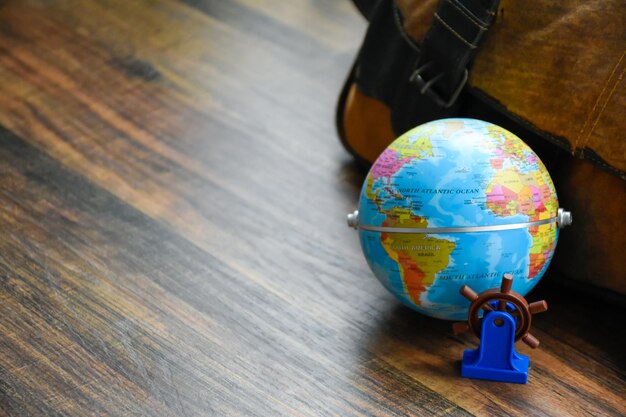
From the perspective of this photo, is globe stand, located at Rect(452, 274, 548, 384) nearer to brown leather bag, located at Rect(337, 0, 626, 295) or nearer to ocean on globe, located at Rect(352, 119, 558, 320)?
ocean on globe, located at Rect(352, 119, 558, 320)

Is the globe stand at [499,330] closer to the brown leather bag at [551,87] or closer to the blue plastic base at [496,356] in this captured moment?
the blue plastic base at [496,356]

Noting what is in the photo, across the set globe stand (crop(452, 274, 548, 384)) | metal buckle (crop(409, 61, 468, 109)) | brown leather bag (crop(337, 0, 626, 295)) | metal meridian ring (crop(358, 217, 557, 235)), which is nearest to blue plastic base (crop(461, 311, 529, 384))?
globe stand (crop(452, 274, 548, 384))

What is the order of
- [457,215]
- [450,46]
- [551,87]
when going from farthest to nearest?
[450,46], [551,87], [457,215]

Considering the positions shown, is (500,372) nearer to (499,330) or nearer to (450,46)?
(499,330)

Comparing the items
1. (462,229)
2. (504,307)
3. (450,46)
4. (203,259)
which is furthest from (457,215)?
(203,259)

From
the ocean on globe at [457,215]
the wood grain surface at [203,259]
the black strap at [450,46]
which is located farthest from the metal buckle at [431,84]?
the wood grain surface at [203,259]

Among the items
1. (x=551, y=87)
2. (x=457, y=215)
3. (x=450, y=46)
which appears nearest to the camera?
(x=457, y=215)

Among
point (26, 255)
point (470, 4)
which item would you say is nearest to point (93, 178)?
point (26, 255)

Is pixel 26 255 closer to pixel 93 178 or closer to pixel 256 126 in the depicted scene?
pixel 93 178
